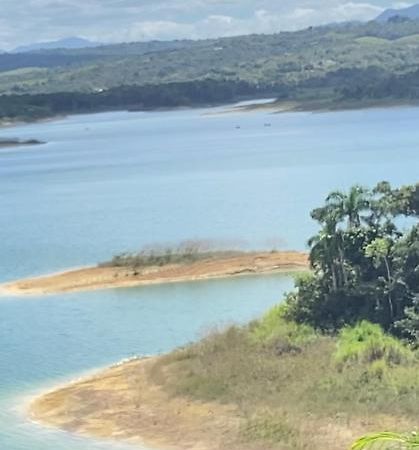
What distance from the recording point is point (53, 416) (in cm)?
2036

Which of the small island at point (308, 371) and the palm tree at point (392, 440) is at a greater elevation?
the palm tree at point (392, 440)

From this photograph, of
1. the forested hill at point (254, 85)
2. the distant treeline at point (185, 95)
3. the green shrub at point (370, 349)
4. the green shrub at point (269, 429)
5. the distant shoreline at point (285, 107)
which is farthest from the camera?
the distant treeline at point (185, 95)

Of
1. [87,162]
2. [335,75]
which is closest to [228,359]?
[87,162]

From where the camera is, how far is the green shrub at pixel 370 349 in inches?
790

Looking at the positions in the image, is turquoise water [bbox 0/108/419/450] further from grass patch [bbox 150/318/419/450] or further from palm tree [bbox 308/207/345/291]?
palm tree [bbox 308/207/345/291]

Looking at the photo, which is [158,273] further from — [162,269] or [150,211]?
[150,211]

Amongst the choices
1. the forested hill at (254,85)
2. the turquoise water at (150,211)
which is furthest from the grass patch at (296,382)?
the forested hill at (254,85)

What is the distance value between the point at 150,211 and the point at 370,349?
34.7 meters

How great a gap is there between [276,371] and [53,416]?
12.8 feet

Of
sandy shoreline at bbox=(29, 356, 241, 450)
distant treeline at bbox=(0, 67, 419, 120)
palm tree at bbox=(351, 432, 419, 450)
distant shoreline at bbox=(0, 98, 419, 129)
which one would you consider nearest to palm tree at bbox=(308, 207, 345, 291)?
sandy shoreline at bbox=(29, 356, 241, 450)

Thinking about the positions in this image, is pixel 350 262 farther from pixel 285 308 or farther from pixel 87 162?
pixel 87 162

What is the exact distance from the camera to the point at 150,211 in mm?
54531

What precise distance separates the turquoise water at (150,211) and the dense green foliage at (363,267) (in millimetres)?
3482

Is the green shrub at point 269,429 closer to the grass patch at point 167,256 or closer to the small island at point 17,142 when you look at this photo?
the grass patch at point 167,256
